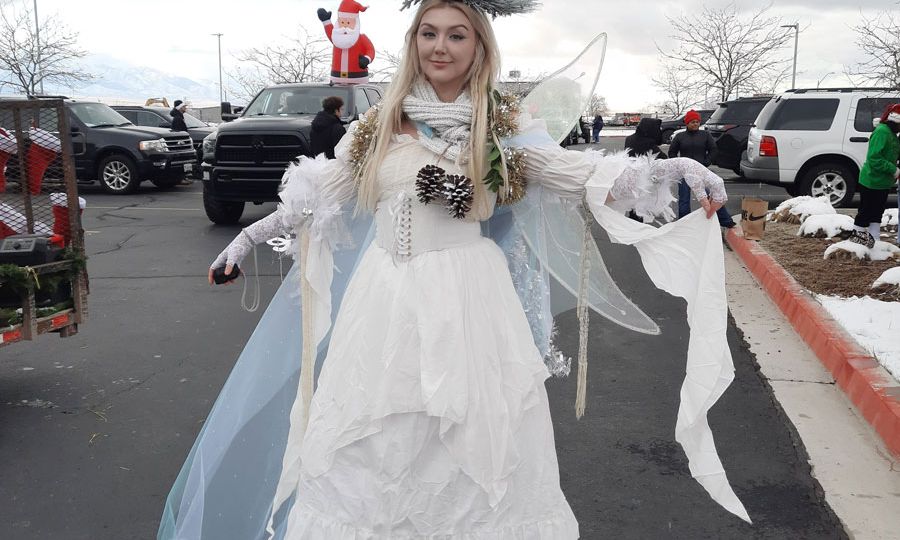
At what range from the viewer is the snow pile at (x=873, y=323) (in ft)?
17.6

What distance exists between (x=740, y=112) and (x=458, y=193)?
18.9 metres

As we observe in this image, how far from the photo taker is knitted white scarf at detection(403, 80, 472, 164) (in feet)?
8.96

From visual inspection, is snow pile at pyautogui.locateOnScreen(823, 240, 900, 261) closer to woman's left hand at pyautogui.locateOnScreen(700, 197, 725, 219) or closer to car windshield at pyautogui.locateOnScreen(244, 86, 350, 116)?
woman's left hand at pyautogui.locateOnScreen(700, 197, 725, 219)

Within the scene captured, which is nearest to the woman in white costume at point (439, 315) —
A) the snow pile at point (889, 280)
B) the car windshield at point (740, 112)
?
the snow pile at point (889, 280)

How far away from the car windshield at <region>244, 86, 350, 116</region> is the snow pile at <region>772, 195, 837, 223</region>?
639cm

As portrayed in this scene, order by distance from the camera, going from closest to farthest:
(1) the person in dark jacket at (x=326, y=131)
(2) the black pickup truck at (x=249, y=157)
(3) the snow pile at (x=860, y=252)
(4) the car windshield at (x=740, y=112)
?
(3) the snow pile at (x=860, y=252) → (1) the person in dark jacket at (x=326, y=131) → (2) the black pickup truck at (x=249, y=157) → (4) the car windshield at (x=740, y=112)

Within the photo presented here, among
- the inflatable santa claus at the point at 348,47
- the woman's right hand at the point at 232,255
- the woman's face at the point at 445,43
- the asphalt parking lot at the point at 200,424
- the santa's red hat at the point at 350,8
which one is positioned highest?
the santa's red hat at the point at 350,8

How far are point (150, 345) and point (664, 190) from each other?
4639 millimetres

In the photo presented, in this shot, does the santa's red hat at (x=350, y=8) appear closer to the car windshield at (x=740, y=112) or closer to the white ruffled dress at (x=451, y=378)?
the car windshield at (x=740, y=112)

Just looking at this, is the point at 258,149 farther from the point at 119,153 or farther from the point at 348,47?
the point at 119,153

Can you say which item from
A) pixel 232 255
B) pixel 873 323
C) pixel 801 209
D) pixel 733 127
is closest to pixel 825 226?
pixel 801 209

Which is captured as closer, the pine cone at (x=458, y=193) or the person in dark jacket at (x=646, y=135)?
the pine cone at (x=458, y=193)

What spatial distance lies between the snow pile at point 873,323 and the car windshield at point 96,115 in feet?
48.7

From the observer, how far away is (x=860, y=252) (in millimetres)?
8641
